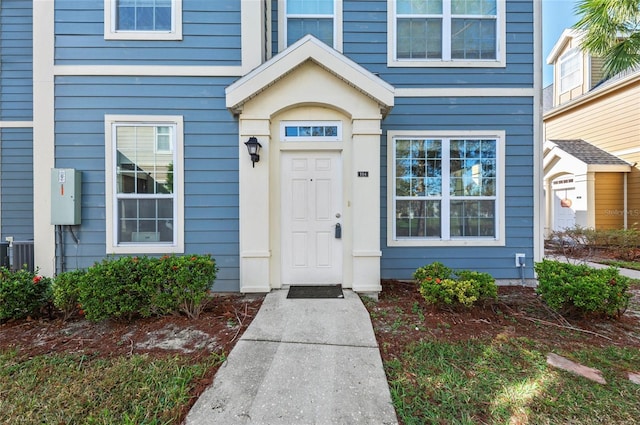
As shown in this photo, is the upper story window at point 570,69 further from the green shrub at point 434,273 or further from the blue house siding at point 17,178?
the blue house siding at point 17,178

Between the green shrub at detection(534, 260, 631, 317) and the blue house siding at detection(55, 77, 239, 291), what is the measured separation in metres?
4.19

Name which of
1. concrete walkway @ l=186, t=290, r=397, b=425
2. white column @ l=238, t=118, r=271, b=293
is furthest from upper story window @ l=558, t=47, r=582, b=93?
concrete walkway @ l=186, t=290, r=397, b=425

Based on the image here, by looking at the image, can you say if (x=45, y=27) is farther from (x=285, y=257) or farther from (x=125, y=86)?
(x=285, y=257)

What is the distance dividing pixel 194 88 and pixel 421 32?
3.88m

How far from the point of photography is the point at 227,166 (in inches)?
180

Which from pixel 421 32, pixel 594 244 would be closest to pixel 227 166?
→ pixel 421 32

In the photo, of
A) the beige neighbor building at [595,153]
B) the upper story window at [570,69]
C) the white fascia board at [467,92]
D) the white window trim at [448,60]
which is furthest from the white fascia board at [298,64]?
the upper story window at [570,69]

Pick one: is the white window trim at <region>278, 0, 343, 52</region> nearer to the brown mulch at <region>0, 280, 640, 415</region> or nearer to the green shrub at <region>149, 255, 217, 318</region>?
the green shrub at <region>149, 255, 217, 318</region>

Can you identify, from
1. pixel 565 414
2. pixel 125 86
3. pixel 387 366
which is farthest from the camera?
pixel 125 86

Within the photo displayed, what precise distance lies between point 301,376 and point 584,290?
3.27 metres

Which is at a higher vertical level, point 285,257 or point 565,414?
point 285,257

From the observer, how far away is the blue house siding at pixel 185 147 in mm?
4488

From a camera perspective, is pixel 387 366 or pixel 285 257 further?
pixel 285 257

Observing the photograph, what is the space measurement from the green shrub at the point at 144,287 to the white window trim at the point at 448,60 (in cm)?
443
